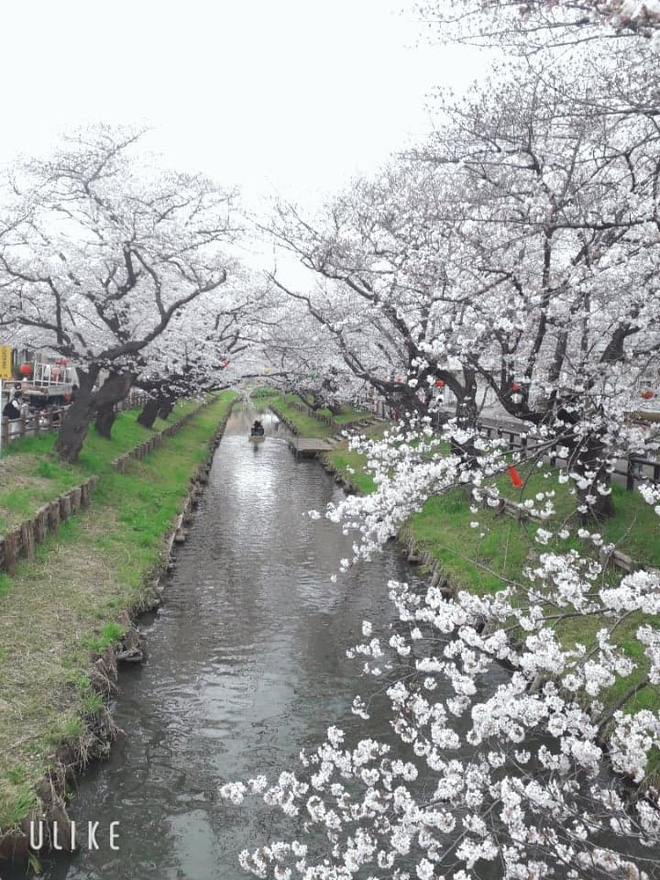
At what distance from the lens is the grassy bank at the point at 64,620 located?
6920 mm

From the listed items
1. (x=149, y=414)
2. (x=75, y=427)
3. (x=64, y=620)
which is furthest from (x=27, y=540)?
(x=149, y=414)

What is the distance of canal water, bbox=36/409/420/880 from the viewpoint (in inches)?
262

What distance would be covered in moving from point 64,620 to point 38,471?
7.74m

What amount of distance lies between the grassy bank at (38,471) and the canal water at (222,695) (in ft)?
10.9

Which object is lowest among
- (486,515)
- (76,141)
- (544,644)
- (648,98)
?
(486,515)

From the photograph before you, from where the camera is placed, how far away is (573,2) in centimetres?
408

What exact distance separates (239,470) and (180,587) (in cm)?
1748

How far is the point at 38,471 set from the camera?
1672cm

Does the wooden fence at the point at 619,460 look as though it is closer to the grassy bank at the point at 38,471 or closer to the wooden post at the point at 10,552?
the wooden post at the point at 10,552

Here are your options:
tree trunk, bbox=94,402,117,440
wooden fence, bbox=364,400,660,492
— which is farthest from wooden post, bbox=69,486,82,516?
tree trunk, bbox=94,402,117,440

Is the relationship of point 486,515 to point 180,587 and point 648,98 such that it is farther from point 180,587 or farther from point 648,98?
point 648,98

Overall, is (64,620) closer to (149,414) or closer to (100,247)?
(100,247)

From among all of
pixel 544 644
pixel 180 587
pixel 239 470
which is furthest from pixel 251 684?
pixel 239 470

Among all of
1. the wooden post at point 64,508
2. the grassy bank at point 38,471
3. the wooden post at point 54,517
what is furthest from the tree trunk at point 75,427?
the wooden post at point 54,517
